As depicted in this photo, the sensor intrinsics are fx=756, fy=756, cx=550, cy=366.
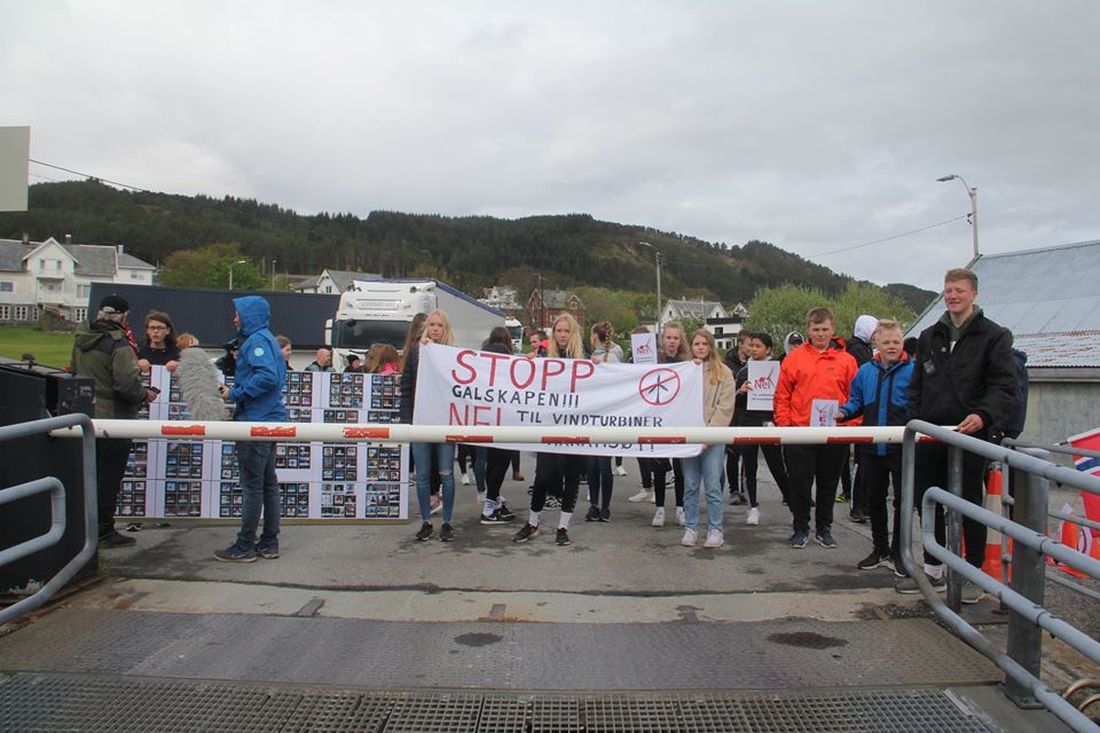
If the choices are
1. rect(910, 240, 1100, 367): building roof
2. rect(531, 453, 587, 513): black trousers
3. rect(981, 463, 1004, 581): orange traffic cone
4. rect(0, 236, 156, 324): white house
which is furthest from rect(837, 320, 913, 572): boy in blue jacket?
rect(0, 236, 156, 324): white house

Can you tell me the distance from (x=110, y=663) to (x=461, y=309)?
60.8ft

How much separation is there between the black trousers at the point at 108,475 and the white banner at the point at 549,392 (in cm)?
239

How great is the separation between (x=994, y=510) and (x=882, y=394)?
1500 mm

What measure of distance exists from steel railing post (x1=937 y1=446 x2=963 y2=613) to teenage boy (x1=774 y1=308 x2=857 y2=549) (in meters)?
1.79

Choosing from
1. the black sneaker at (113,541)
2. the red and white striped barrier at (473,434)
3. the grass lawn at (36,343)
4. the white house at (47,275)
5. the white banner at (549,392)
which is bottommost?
the black sneaker at (113,541)

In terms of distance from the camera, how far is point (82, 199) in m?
111

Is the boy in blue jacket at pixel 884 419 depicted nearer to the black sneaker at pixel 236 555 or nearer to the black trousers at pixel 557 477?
the black trousers at pixel 557 477

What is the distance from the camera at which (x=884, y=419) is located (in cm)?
589

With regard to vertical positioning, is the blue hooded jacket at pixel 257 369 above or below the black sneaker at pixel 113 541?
above

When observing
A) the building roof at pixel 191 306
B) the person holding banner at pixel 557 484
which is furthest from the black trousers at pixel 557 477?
the building roof at pixel 191 306

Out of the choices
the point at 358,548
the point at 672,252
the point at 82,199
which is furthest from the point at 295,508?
the point at 672,252

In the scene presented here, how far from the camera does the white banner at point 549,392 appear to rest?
6.79 m

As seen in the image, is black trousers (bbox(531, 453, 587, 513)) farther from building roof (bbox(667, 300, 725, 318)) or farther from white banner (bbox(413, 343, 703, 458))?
building roof (bbox(667, 300, 725, 318))

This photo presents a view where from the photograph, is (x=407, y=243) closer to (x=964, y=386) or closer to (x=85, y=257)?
(x=85, y=257)
